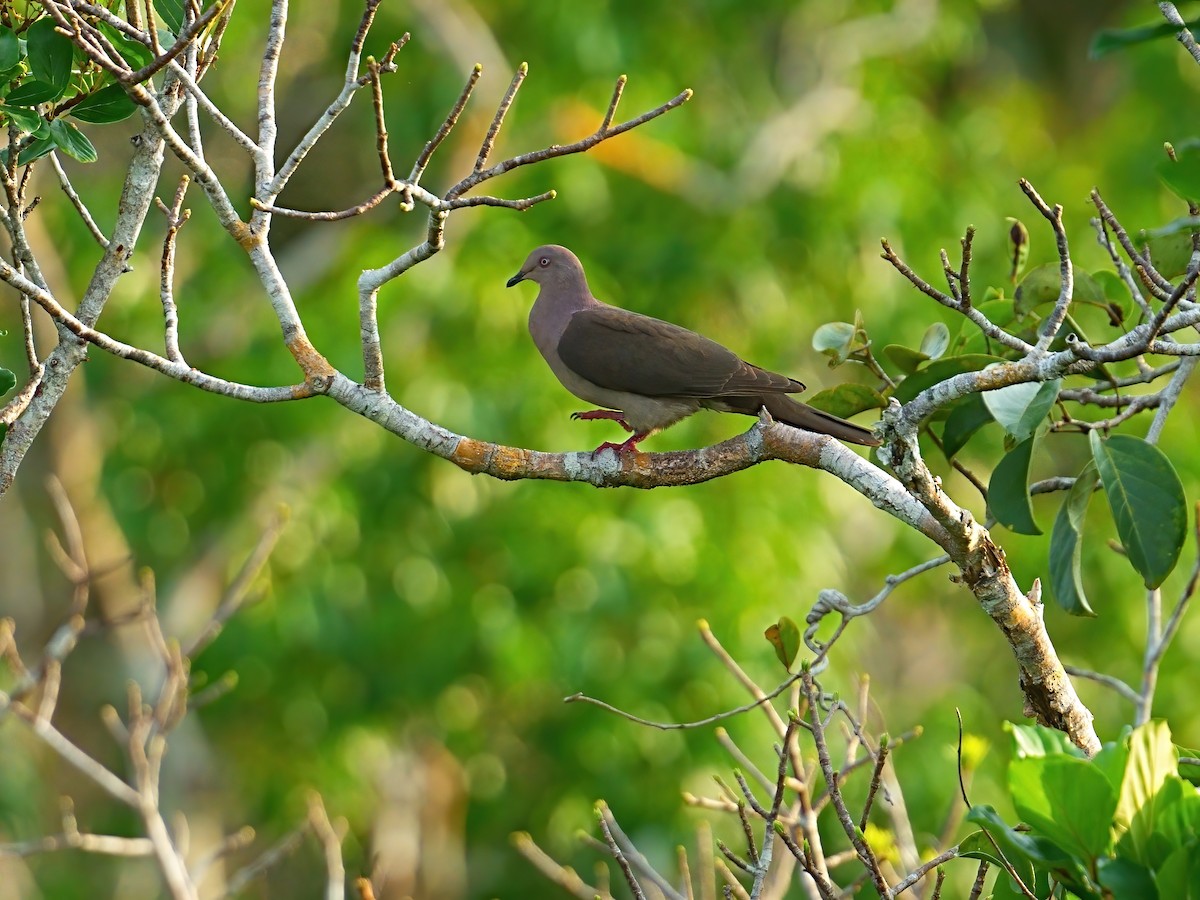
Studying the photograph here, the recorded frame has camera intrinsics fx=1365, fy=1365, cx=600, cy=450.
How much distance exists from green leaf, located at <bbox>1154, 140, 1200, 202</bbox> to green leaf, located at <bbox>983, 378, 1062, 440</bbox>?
0.54 meters

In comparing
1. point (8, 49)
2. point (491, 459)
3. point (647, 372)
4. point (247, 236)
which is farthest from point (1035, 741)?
point (8, 49)

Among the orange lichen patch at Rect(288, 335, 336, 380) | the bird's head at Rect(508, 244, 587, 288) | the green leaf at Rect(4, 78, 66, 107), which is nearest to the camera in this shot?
the green leaf at Rect(4, 78, 66, 107)

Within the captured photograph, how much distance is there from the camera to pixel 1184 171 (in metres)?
2.00

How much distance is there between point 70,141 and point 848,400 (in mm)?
1794

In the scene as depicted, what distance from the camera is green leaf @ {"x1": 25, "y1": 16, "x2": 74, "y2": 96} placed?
2656mm

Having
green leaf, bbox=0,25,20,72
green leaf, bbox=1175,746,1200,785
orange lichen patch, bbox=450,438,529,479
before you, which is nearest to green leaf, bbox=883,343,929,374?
orange lichen patch, bbox=450,438,529,479

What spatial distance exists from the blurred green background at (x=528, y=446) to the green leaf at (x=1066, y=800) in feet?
17.8

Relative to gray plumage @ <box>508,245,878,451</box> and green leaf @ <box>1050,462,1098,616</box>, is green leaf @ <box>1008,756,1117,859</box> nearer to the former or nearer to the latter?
green leaf @ <box>1050,462,1098,616</box>

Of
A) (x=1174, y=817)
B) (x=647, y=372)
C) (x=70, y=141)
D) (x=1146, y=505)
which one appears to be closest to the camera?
(x=1174, y=817)

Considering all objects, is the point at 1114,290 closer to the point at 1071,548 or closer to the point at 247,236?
the point at 1071,548

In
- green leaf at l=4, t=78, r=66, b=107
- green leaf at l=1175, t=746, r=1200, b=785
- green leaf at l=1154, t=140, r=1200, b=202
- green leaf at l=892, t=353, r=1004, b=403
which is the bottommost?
green leaf at l=1175, t=746, r=1200, b=785

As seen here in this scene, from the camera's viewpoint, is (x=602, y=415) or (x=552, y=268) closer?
(x=602, y=415)

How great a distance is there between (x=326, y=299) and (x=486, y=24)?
3.00 metres

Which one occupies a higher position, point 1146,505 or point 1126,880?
point 1146,505
